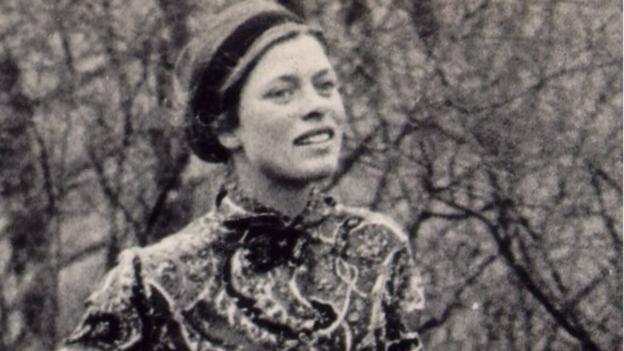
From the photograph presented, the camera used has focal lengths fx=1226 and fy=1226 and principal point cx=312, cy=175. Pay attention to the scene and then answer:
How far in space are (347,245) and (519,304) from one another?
3.44ft

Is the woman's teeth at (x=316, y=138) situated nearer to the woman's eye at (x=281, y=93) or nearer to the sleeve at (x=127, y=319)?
the woman's eye at (x=281, y=93)

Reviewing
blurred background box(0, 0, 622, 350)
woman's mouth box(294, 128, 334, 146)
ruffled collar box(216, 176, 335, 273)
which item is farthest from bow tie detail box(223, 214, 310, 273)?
blurred background box(0, 0, 622, 350)

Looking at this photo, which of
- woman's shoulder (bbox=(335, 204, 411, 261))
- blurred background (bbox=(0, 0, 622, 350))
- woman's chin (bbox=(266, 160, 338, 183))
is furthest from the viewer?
blurred background (bbox=(0, 0, 622, 350))

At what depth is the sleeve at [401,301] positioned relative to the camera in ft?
6.19

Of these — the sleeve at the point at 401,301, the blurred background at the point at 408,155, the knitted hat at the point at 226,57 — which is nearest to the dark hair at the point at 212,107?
the knitted hat at the point at 226,57

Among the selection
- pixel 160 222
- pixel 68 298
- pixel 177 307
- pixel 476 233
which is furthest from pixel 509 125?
pixel 177 307

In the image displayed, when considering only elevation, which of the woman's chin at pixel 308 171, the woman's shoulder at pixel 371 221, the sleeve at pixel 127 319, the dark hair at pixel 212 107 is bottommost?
the sleeve at pixel 127 319

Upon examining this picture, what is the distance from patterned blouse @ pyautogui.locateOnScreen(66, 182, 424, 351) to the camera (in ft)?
5.79

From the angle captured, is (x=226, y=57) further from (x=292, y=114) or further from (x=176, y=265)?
(x=176, y=265)

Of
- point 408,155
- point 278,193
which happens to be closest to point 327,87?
point 278,193

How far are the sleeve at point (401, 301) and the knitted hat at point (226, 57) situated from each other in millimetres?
324

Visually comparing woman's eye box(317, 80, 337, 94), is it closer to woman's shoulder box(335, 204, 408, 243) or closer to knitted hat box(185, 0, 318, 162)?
knitted hat box(185, 0, 318, 162)

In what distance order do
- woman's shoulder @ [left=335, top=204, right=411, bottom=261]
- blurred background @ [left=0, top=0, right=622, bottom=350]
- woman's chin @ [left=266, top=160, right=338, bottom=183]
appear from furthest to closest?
blurred background @ [left=0, top=0, right=622, bottom=350], woman's shoulder @ [left=335, top=204, right=411, bottom=261], woman's chin @ [left=266, top=160, right=338, bottom=183]

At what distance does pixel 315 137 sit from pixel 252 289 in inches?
9.7
